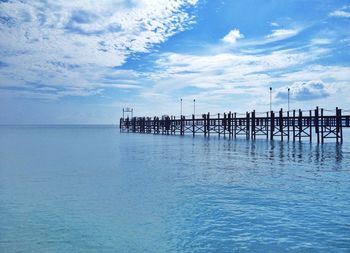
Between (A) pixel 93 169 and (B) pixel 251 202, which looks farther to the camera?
(A) pixel 93 169

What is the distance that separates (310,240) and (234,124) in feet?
176

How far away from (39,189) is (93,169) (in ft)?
22.4

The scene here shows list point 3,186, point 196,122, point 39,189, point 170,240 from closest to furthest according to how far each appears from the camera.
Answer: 1. point 170,240
2. point 39,189
3. point 3,186
4. point 196,122

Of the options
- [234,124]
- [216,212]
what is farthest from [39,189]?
[234,124]

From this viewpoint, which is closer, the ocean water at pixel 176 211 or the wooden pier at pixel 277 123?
the ocean water at pixel 176 211

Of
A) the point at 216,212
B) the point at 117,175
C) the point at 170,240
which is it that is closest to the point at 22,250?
the point at 170,240

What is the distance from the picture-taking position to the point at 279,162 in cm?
2555

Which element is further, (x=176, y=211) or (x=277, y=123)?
(x=277, y=123)

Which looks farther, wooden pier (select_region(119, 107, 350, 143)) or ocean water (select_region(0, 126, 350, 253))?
wooden pier (select_region(119, 107, 350, 143))

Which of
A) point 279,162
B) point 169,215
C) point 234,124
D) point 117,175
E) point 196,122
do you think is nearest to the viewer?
point 169,215

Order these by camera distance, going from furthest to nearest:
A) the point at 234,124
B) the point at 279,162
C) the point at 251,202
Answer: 1. the point at 234,124
2. the point at 279,162
3. the point at 251,202

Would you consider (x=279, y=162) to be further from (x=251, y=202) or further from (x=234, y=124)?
(x=234, y=124)

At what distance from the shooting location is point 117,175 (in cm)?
2028

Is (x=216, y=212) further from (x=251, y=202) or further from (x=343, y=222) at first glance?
(x=343, y=222)
